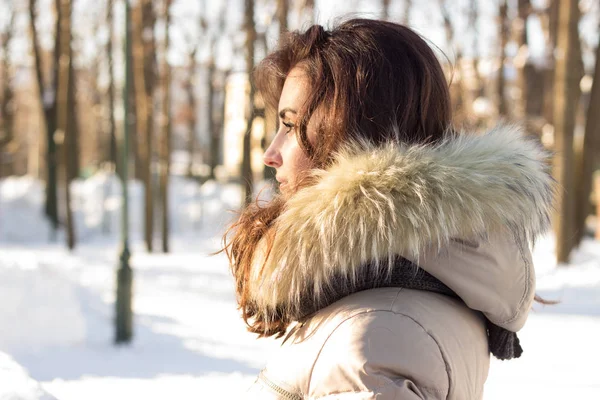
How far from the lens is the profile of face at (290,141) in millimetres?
1807

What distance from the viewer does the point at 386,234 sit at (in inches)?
59.7

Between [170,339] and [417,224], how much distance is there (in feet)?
26.1

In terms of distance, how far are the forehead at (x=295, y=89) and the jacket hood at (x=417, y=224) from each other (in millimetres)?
232

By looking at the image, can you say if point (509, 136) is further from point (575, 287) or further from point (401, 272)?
point (575, 287)

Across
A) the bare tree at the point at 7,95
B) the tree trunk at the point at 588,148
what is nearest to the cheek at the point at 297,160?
the tree trunk at the point at 588,148

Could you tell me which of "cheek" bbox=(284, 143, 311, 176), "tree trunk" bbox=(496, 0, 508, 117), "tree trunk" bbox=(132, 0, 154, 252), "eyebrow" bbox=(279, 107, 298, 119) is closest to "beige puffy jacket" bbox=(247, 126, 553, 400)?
"cheek" bbox=(284, 143, 311, 176)

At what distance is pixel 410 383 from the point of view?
4.47 ft

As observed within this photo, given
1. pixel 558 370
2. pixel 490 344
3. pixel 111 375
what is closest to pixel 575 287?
pixel 558 370

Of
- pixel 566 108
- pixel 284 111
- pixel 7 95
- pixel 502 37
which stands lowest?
pixel 7 95

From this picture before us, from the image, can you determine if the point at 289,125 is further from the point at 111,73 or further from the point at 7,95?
the point at 7,95

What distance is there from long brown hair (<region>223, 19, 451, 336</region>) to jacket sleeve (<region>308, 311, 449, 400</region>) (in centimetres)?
32

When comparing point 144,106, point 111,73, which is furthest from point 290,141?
point 111,73

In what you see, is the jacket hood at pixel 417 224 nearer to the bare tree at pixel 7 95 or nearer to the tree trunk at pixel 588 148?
the tree trunk at pixel 588 148

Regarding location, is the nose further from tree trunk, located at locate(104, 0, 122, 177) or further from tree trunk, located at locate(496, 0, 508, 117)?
tree trunk, located at locate(104, 0, 122, 177)
